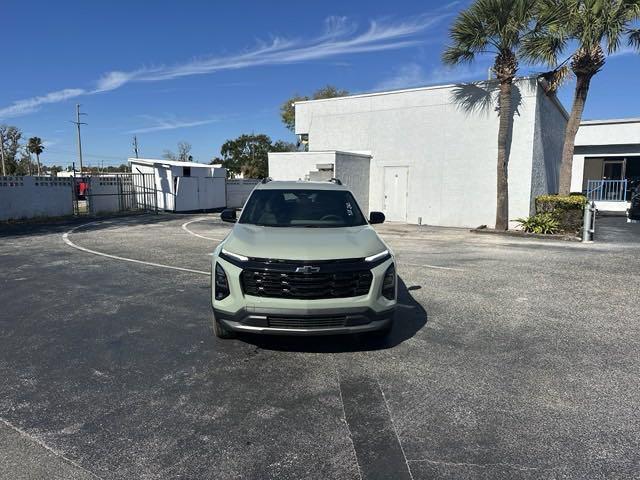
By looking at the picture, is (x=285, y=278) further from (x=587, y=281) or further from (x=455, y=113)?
(x=455, y=113)

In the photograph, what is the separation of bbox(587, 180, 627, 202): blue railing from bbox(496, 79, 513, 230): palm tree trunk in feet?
43.1

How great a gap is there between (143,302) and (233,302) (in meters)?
2.90

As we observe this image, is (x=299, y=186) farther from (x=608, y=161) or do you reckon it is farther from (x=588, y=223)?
(x=608, y=161)

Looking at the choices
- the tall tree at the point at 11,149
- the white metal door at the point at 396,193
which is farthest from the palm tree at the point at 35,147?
the white metal door at the point at 396,193

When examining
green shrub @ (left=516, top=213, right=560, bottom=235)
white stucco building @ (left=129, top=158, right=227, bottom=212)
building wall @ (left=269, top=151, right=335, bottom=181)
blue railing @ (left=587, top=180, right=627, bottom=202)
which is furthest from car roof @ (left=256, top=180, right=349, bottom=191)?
blue railing @ (left=587, top=180, right=627, bottom=202)

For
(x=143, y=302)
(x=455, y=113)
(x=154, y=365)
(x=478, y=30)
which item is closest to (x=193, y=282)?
(x=143, y=302)

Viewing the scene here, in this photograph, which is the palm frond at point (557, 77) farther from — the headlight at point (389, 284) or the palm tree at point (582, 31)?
the headlight at point (389, 284)

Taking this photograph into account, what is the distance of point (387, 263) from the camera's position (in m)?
4.38

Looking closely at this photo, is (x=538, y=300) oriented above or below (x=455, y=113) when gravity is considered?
below

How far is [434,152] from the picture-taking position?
18500 millimetres

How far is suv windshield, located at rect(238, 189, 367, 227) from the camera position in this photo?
5512mm

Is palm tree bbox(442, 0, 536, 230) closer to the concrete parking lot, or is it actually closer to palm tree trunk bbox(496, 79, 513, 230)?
palm tree trunk bbox(496, 79, 513, 230)

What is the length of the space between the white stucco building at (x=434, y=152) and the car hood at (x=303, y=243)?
13182 millimetres

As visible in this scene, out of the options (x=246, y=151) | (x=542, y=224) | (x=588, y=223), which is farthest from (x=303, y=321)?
(x=246, y=151)
